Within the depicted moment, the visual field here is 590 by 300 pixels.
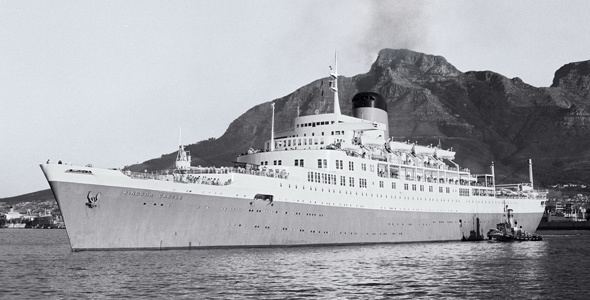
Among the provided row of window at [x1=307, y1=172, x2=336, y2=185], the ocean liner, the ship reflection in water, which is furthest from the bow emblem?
row of window at [x1=307, y1=172, x2=336, y2=185]

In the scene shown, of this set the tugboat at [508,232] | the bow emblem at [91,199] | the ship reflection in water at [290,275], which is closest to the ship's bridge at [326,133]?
the ship reflection in water at [290,275]

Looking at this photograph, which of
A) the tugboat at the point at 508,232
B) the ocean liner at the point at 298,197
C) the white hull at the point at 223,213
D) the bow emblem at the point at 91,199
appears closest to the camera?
the bow emblem at the point at 91,199

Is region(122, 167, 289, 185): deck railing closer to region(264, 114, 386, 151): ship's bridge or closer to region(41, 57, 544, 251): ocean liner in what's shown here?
region(41, 57, 544, 251): ocean liner

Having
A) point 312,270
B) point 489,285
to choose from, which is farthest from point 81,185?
point 489,285

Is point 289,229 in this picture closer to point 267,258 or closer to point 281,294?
point 267,258

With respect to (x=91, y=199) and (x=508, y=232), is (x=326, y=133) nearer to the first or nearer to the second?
(x=91, y=199)

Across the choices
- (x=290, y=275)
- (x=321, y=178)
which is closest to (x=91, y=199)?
(x=290, y=275)

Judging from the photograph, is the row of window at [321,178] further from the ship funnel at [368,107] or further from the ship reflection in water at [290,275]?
the ship funnel at [368,107]
